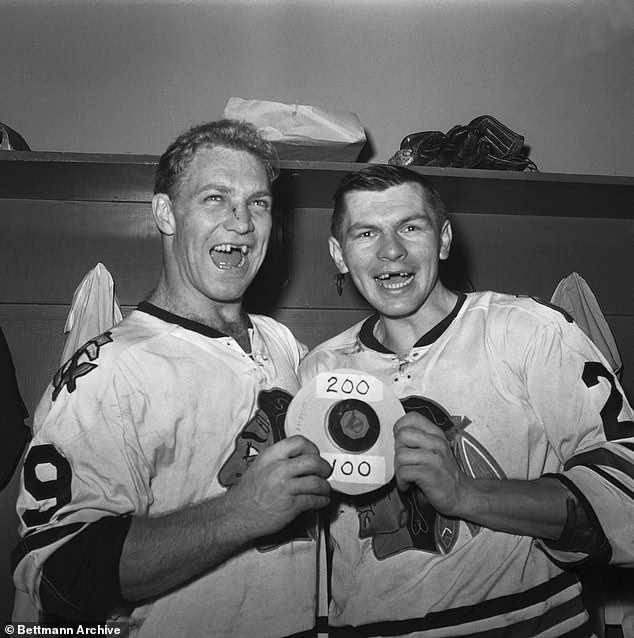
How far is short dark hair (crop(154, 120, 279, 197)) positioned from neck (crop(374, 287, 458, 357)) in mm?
309

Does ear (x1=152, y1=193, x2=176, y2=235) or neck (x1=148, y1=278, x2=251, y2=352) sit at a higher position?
ear (x1=152, y1=193, x2=176, y2=235)

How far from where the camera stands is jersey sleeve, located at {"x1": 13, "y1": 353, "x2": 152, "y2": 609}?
74cm

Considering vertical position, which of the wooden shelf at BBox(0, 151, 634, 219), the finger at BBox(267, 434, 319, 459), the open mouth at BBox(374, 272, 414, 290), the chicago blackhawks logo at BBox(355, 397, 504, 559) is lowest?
the chicago blackhawks logo at BBox(355, 397, 504, 559)

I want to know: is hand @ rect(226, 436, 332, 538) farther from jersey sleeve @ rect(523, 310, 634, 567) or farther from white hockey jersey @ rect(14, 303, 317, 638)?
jersey sleeve @ rect(523, 310, 634, 567)

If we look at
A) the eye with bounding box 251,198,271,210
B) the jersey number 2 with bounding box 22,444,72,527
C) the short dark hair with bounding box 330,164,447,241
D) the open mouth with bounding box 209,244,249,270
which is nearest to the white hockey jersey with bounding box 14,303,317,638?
the jersey number 2 with bounding box 22,444,72,527

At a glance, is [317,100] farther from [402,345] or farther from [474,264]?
[402,345]

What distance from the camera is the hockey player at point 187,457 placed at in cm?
76

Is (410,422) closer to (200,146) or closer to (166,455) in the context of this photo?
(166,455)

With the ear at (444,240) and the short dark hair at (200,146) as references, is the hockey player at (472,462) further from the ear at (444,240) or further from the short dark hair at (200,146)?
the short dark hair at (200,146)

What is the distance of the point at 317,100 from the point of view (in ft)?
5.35

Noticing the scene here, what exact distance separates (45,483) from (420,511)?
1.65 ft

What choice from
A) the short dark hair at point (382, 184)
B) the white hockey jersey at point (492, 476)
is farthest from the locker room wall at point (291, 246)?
the white hockey jersey at point (492, 476)

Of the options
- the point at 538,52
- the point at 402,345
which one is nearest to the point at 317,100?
the point at 538,52

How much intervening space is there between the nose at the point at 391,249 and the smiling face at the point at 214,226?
0.59 ft
